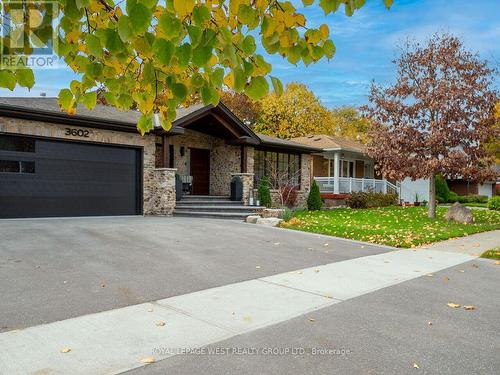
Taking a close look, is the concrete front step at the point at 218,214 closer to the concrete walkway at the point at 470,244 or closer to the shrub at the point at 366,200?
the concrete walkway at the point at 470,244

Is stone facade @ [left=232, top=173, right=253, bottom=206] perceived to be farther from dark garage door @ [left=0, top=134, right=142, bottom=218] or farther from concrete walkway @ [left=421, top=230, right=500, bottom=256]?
concrete walkway @ [left=421, top=230, right=500, bottom=256]

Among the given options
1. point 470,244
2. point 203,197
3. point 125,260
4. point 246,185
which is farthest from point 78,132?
point 470,244

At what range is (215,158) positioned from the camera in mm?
20750

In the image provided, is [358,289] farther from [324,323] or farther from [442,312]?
[324,323]

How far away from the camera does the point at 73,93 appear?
111 inches

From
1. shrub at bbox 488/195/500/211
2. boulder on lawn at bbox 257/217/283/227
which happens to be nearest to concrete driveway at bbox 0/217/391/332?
boulder on lawn at bbox 257/217/283/227

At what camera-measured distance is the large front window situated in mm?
21984

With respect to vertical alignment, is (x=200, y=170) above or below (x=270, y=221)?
above

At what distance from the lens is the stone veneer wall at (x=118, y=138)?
43.2ft

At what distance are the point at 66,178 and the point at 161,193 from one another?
3576 mm

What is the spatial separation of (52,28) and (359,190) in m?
24.2

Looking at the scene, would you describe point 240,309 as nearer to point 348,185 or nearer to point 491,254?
point 491,254

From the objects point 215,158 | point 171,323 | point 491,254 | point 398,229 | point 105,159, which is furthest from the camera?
point 215,158

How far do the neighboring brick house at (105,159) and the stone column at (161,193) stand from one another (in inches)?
1.6
